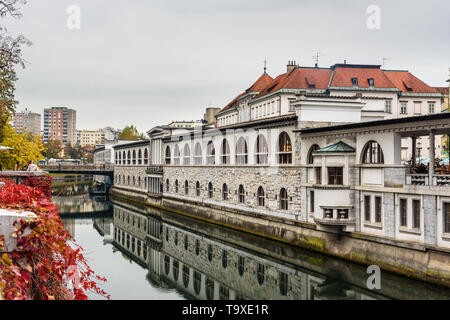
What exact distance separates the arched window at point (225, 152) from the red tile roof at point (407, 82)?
1232 inches

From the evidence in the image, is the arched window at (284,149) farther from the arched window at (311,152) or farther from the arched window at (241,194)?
the arched window at (241,194)

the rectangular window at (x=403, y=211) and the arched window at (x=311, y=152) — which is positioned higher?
the arched window at (x=311, y=152)

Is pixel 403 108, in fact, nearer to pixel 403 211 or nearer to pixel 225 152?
pixel 225 152

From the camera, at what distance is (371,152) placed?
2377 cm

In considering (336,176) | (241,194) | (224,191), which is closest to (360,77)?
(224,191)

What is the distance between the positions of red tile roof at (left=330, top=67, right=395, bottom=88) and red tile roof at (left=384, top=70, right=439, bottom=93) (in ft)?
12.2

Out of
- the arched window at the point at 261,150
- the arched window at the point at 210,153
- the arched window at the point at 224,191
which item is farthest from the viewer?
the arched window at the point at 210,153

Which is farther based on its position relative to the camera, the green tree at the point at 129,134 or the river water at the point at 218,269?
the green tree at the point at 129,134

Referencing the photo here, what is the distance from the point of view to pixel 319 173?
2566 cm

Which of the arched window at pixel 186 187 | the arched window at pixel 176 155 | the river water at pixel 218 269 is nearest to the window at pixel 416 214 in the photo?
the river water at pixel 218 269

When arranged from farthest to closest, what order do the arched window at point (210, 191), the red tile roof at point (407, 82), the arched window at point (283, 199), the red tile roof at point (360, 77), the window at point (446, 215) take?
the red tile roof at point (407, 82), the red tile roof at point (360, 77), the arched window at point (210, 191), the arched window at point (283, 199), the window at point (446, 215)

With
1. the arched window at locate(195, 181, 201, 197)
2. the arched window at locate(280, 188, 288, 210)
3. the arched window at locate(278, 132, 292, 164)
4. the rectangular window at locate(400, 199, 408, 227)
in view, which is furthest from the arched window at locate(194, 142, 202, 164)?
the rectangular window at locate(400, 199, 408, 227)

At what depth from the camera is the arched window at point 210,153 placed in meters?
42.2
